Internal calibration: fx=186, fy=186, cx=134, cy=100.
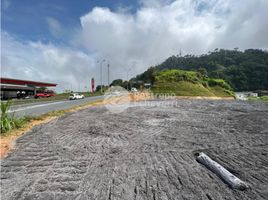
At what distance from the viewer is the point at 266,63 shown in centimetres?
7581

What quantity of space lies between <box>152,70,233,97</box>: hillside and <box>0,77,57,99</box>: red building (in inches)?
1173

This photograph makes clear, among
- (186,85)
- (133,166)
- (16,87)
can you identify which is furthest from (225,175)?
(16,87)

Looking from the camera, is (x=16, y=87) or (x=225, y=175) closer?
(x=225, y=175)

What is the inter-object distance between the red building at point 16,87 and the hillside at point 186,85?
97.7 feet

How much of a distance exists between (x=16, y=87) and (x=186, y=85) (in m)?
37.2

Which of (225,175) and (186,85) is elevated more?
(186,85)

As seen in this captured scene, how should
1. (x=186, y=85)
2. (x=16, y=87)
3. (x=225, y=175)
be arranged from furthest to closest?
(x=186, y=85), (x=16, y=87), (x=225, y=175)

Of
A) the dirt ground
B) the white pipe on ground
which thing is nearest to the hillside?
the dirt ground

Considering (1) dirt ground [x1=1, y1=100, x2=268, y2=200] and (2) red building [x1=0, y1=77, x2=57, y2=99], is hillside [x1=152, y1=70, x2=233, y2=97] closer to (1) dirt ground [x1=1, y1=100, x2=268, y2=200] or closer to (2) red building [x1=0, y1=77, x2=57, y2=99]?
(2) red building [x1=0, y1=77, x2=57, y2=99]

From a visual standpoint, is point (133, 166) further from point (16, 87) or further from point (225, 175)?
point (16, 87)

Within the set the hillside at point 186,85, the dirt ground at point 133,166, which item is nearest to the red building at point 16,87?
the hillside at point 186,85

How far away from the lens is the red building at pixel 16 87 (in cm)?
3782

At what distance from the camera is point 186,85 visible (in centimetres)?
4100

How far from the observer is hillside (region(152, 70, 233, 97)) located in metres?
38.6
